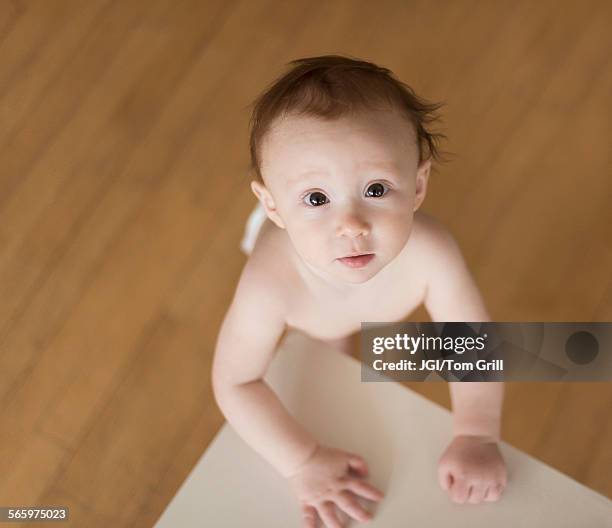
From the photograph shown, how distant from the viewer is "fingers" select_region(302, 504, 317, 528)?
2.40 feet

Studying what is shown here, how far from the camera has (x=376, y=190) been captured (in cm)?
70

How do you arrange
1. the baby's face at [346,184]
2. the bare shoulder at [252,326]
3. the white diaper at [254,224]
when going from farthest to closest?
the white diaper at [254,224] < the bare shoulder at [252,326] < the baby's face at [346,184]

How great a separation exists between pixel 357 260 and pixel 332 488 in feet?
0.76

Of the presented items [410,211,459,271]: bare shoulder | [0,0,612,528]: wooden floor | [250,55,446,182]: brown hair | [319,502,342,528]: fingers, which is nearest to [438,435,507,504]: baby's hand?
[319,502,342,528]: fingers

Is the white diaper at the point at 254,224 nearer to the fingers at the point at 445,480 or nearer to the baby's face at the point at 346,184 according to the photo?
the baby's face at the point at 346,184

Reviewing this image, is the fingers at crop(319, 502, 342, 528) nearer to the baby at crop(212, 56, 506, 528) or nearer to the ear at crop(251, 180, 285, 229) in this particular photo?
the baby at crop(212, 56, 506, 528)

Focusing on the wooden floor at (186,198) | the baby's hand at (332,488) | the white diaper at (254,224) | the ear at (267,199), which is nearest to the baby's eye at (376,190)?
the ear at (267,199)

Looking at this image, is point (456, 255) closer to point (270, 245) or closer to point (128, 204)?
point (270, 245)

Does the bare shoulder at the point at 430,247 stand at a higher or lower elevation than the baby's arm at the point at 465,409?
higher

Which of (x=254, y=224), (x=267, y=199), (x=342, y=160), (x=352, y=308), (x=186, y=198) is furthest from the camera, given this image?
(x=186, y=198)

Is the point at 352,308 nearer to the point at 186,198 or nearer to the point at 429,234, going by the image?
the point at 429,234

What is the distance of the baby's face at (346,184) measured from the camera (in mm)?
680

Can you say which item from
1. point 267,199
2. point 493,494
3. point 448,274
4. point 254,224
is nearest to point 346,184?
point 267,199

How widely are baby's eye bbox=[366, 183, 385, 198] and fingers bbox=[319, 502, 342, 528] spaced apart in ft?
1.02
